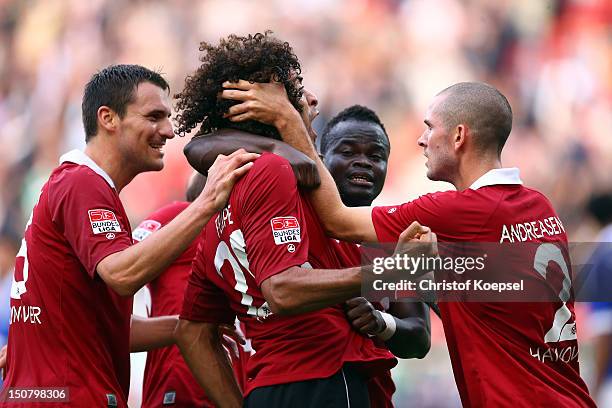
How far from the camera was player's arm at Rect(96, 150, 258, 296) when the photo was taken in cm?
405

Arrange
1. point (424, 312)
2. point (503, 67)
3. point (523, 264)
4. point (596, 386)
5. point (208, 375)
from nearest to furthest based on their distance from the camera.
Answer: point (523, 264)
point (208, 375)
point (424, 312)
point (596, 386)
point (503, 67)

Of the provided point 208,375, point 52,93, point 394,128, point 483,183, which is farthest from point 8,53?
point 483,183

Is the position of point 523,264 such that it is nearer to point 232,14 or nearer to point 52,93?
point 232,14

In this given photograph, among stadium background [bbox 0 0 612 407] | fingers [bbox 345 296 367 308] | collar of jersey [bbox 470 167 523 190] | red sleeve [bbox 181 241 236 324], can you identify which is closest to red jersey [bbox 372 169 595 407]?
collar of jersey [bbox 470 167 523 190]

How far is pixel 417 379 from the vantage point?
8.65m

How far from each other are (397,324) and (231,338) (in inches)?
53.3

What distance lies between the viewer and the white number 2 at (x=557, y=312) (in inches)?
160

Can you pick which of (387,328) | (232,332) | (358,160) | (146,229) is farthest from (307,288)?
(146,229)

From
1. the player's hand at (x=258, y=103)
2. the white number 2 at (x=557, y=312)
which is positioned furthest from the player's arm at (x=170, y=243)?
the white number 2 at (x=557, y=312)

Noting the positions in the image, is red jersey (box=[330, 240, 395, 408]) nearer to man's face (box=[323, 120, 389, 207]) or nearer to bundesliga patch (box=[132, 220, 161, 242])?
man's face (box=[323, 120, 389, 207])

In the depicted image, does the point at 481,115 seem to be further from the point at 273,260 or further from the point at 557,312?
the point at 273,260

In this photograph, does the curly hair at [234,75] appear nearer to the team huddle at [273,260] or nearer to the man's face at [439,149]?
the team huddle at [273,260]

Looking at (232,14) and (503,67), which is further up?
(232,14)

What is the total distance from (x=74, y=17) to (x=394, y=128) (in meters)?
4.15
